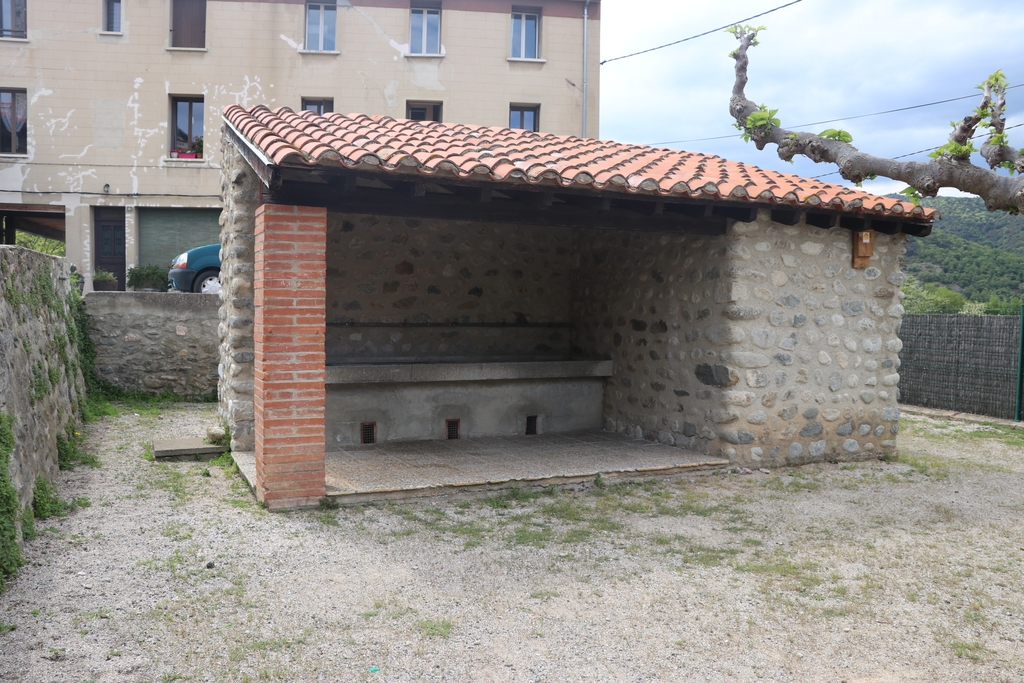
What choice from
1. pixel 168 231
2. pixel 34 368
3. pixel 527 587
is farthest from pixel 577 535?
pixel 168 231

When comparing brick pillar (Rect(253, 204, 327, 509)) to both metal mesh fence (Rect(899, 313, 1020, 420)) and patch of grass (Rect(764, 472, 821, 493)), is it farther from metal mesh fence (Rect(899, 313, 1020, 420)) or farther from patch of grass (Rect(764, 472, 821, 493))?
metal mesh fence (Rect(899, 313, 1020, 420))

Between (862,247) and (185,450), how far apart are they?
21.3ft

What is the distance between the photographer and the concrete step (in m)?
7.09

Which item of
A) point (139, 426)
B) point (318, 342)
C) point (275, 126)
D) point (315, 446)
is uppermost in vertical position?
point (275, 126)

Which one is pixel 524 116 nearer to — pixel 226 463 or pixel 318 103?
pixel 318 103

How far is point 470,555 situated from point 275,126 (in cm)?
353

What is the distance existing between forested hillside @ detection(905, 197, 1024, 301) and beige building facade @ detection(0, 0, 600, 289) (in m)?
13.4

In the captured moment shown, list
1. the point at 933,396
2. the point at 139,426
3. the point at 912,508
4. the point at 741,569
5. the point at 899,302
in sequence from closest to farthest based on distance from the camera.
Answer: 1. the point at 741,569
2. the point at 912,508
3. the point at 899,302
4. the point at 139,426
5. the point at 933,396

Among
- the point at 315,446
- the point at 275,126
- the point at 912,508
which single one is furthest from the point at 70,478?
the point at 912,508

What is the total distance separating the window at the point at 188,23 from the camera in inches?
676

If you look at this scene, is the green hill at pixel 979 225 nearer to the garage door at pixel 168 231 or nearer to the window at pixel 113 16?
the garage door at pixel 168 231

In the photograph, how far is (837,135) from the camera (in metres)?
5.09

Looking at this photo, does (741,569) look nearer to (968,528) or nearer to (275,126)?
(968,528)

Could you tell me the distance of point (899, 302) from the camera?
7.65 m
